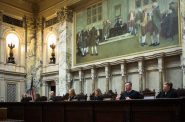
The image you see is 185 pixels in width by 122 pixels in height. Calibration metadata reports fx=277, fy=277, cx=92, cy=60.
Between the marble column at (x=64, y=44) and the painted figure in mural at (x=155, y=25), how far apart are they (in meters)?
5.87

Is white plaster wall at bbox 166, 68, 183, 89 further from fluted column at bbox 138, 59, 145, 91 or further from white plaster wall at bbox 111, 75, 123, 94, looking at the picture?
white plaster wall at bbox 111, 75, 123, 94

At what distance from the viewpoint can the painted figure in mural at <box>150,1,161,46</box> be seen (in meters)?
12.1

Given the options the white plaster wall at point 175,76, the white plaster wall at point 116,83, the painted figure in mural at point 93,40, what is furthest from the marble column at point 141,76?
the painted figure in mural at point 93,40

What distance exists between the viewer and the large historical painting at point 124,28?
11.9 meters

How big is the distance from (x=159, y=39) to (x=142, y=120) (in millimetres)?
6519

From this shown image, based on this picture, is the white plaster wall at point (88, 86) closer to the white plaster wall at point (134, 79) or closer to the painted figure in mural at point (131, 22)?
the white plaster wall at point (134, 79)

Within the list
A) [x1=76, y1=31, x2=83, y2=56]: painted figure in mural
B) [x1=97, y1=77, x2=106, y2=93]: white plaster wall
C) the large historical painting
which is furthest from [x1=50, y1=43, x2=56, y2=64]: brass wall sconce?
[x1=97, y1=77, x2=106, y2=93]: white plaster wall

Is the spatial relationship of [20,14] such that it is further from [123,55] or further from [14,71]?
[123,55]

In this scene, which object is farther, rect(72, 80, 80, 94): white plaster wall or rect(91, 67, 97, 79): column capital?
rect(72, 80, 80, 94): white plaster wall

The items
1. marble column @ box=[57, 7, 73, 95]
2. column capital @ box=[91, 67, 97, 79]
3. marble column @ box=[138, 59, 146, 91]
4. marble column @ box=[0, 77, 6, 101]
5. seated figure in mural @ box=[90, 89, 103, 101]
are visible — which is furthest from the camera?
marble column @ box=[0, 77, 6, 101]

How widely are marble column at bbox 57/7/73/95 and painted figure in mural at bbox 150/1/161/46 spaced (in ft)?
19.3

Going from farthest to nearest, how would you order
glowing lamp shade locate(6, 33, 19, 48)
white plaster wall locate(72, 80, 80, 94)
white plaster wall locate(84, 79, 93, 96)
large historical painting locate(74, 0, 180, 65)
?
glowing lamp shade locate(6, 33, 19, 48) → white plaster wall locate(72, 80, 80, 94) → white plaster wall locate(84, 79, 93, 96) → large historical painting locate(74, 0, 180, 65)

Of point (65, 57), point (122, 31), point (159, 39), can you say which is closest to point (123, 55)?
point (122, 31)

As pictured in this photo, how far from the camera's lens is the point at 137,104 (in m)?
6.21
